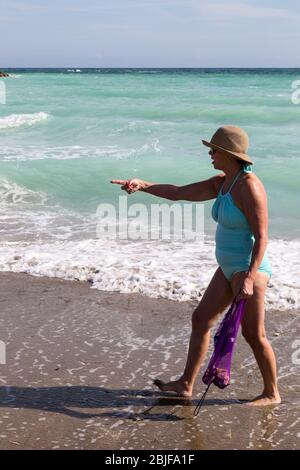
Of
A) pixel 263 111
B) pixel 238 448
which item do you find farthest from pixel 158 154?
pixel 238 448

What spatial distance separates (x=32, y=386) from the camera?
445 centimetres

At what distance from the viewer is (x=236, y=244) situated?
12.6 feet

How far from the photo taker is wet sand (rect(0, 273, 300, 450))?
3771mm

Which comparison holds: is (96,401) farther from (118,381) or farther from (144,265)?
(144,265)

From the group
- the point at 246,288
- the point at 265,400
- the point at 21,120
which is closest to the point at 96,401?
the point at 265,400

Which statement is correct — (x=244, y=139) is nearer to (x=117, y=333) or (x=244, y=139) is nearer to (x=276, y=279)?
(x=117, y=333)

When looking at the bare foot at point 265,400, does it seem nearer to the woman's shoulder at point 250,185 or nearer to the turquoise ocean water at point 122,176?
the woman's shoulder at point 250,185

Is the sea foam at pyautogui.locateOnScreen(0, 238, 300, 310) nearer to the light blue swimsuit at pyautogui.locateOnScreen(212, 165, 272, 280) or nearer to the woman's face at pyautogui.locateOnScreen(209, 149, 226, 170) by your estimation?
the light blue swimsuit at pyautogui.locateOnScreen(212, 165, 272, 280)

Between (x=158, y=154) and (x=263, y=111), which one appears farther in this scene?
(x=263, y=111)

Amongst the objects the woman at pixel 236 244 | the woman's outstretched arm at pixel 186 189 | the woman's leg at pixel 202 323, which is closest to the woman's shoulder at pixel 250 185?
the woman at pixel 236 244

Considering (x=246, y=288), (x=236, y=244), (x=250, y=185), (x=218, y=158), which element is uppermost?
(x=218, y=158)

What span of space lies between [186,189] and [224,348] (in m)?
1.00
